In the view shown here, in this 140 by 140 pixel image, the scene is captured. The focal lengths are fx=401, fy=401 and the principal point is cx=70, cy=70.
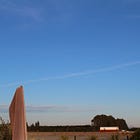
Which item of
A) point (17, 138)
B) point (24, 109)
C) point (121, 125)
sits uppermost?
point (121, 125)

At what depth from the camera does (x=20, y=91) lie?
28.1 ft

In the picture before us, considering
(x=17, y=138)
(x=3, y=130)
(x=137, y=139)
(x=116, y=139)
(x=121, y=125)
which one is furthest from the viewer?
(x=121, y=125)

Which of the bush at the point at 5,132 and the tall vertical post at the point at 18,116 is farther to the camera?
the bush at the point at 5,132

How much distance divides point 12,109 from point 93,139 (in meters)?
20.1

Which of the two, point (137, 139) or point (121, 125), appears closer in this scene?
point (137, 139)

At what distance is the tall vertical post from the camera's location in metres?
8.21

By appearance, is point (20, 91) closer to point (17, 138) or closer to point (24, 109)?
point (24, 109)

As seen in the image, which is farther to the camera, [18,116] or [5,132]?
[5,132]

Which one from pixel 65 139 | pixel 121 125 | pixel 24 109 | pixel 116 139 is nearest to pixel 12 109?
pixel 24 109

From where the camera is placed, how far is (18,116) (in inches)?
332

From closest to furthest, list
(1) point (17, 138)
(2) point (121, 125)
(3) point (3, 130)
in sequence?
1. (1) point (17, 138)
2. (3) point (3, 130)
3. (2) point (121, 125)

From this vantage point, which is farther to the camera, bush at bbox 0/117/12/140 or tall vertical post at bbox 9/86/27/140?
bush at bbox 0/117/12/140

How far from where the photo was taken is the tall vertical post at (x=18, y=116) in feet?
26.9

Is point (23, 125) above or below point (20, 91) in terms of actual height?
below
